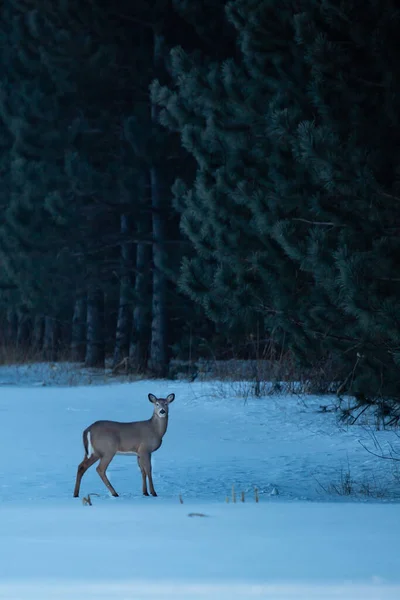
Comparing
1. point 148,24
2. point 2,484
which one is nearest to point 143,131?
point 148,24

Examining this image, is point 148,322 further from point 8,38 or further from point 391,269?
point 391,269

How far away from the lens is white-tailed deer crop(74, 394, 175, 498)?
8.37 metres

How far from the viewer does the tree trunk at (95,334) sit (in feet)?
90.5

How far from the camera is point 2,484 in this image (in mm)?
9633

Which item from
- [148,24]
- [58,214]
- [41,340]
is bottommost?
[41,340]

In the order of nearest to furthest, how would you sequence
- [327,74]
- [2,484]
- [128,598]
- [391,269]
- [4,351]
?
[128,598] → [2,484] → [391,269] → [327,74] → [4,351]

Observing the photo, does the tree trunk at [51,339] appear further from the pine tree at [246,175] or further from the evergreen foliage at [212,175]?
the pine tree at [246,175]

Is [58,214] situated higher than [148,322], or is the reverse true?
[58,214]

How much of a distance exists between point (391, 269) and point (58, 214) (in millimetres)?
12944

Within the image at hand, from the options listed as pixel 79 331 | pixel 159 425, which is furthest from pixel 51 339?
pixel 159 425

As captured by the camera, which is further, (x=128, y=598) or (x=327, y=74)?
(x=327, y=74)

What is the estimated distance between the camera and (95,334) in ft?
92.0

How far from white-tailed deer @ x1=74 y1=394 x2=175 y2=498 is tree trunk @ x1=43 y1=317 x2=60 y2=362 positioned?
880 inches

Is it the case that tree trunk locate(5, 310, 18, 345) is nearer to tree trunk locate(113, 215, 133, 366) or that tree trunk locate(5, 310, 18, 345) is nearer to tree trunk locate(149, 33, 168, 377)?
tree trunk locate(113, 215, 133, 366)
